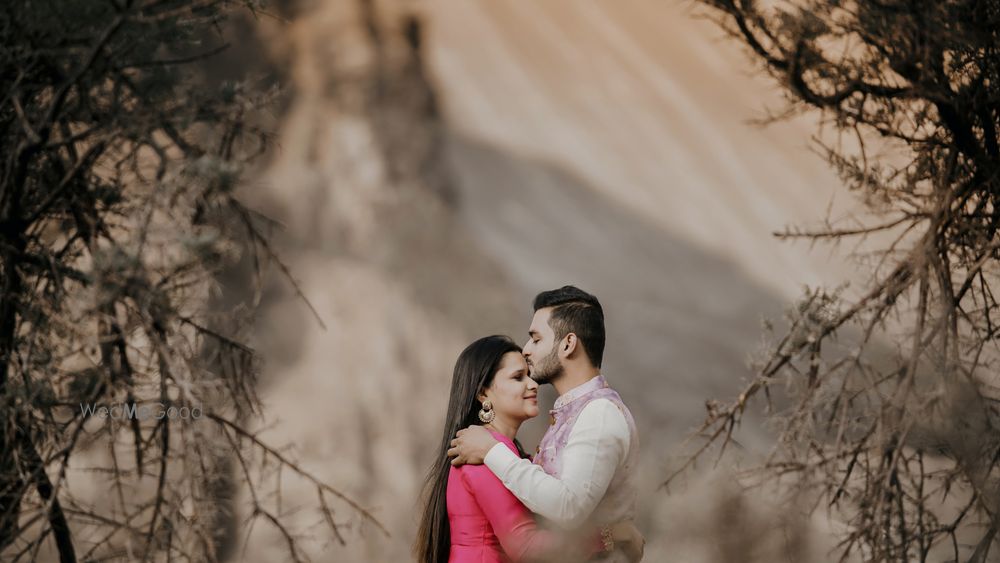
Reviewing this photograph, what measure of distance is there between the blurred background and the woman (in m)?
2.72

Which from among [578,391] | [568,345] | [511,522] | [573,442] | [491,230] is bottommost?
[511,522]

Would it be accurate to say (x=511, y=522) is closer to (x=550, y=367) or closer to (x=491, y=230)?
(x=550, y=367)

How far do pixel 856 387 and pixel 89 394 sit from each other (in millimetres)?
2114

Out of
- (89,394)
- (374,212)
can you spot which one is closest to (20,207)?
(89,394)

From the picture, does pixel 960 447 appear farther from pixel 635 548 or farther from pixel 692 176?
pixel 692 176

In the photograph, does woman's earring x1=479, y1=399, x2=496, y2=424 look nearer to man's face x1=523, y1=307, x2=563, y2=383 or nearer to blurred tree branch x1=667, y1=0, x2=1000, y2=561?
man's face x1=523, y1=307, x2=563, y2=383

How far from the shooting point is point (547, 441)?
10.4ft

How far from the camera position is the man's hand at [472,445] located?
10.1ft

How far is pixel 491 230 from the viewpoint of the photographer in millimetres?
16453

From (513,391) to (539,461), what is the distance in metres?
0.19

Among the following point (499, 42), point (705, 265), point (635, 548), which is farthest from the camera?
point (499, 42)

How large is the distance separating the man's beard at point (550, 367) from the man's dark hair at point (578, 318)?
44mm

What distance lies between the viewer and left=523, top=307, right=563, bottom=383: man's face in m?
3.21

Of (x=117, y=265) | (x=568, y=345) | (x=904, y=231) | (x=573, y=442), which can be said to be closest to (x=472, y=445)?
(x=573, y=442)
